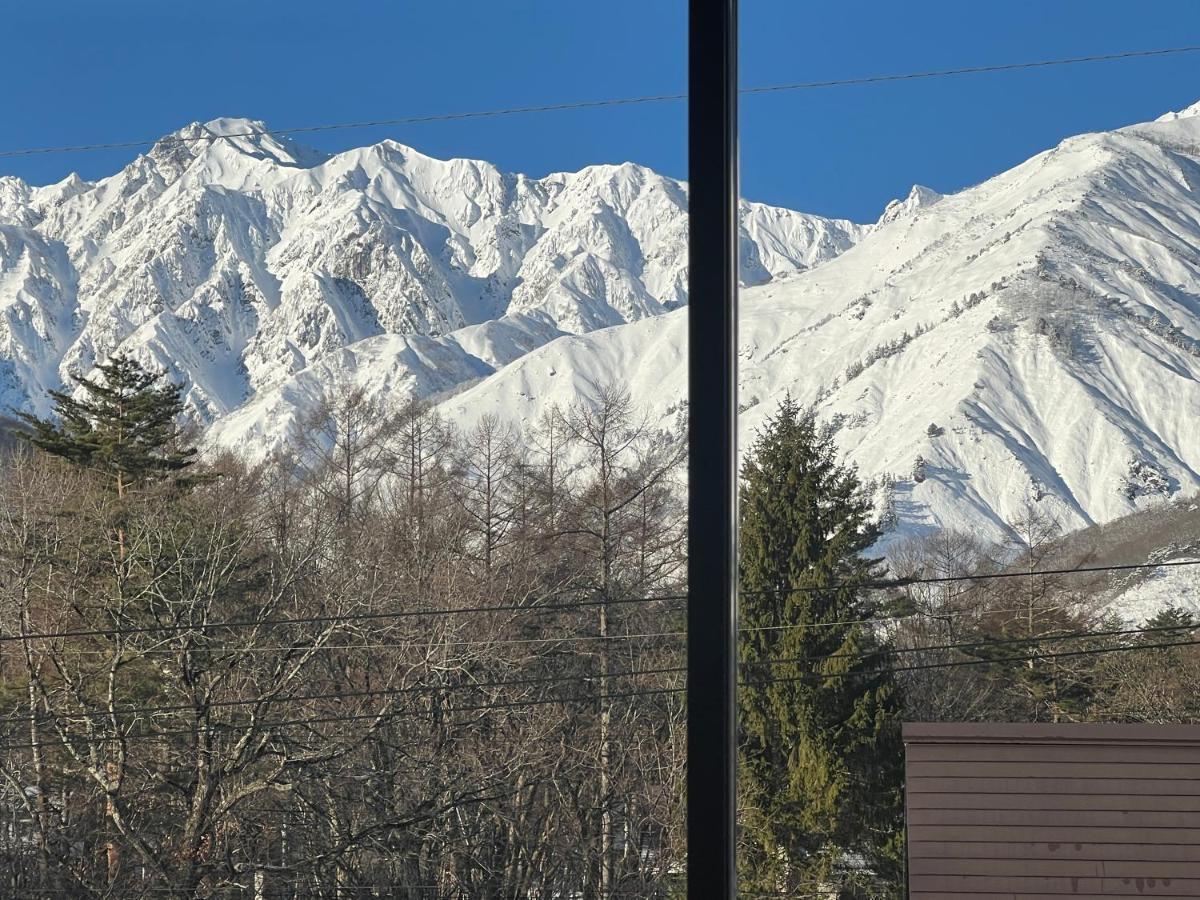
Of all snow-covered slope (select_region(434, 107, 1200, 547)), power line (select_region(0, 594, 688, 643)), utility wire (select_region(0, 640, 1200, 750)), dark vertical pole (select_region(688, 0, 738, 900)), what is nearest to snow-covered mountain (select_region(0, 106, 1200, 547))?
snow-covered slope (select_region(434, 107, 1200, 547))

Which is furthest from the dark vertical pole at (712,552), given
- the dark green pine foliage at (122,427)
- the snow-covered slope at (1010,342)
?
the dark green pine foliage at (122,427)

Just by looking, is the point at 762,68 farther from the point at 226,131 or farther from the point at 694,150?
the point at 694,150

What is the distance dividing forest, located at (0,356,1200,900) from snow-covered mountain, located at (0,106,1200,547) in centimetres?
24

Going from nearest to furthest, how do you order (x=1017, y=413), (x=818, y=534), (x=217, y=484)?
(x=1017, y=413), (x=818, y=534), (x=217, y=484)

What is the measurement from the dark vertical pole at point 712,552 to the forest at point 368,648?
2849 mm

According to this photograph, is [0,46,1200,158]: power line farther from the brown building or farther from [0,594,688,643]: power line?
the brown building

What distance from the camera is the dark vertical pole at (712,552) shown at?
0.64m

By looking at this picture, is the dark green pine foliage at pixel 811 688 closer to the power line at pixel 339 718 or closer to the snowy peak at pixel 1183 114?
the power line at pixel 339 718

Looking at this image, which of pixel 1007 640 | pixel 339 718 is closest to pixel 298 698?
pixel 339 718

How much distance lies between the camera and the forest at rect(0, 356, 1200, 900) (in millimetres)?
3742

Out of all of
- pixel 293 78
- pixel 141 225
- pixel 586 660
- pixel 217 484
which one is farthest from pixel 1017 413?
pixel 293 78

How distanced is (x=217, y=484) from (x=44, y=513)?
0.65 m

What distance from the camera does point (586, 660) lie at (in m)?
4.03

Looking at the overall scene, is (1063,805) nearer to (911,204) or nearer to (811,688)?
(811,688)
